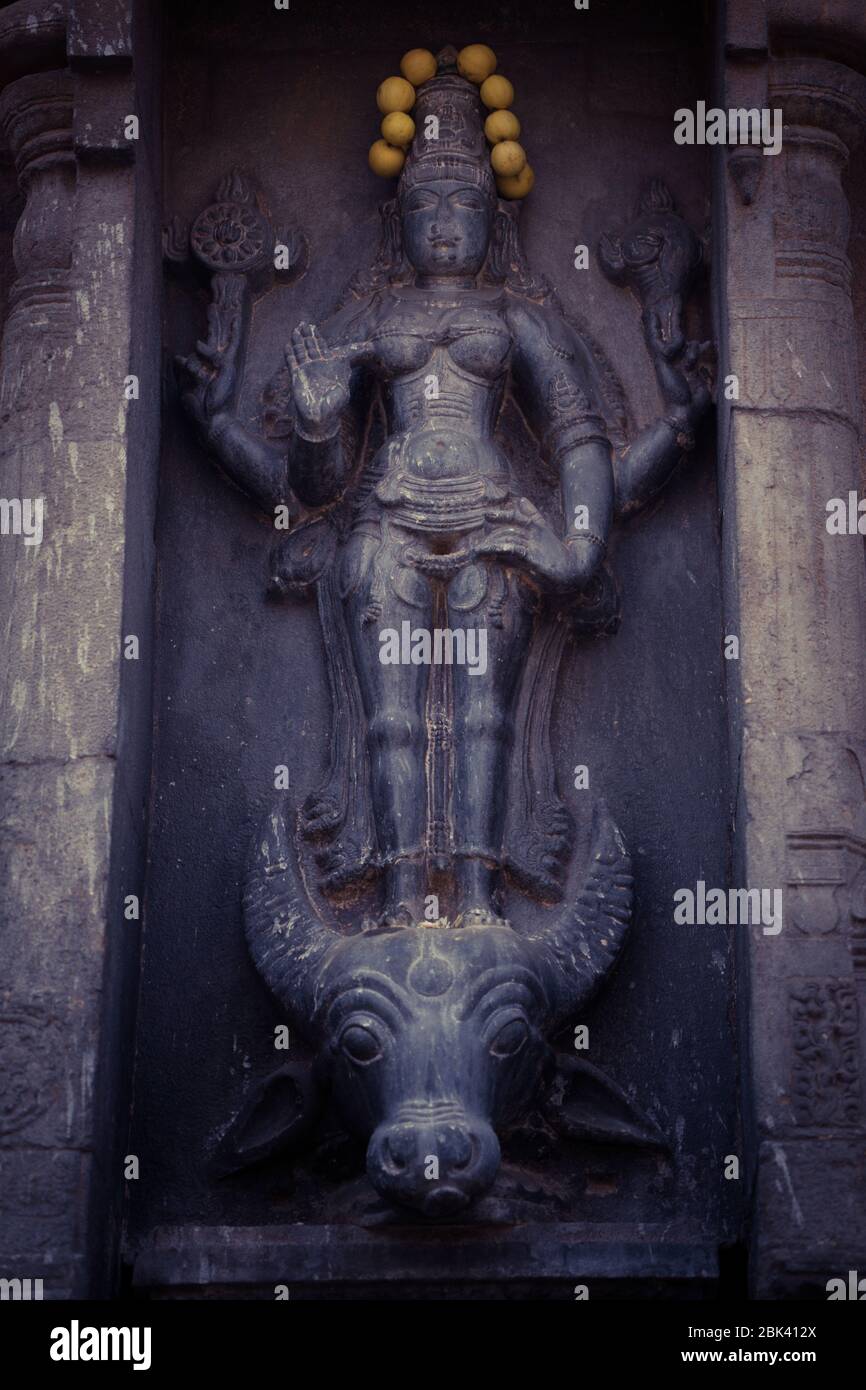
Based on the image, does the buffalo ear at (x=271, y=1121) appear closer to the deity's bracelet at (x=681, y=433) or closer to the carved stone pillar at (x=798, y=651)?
the carved stone pillar at (x=798, y=651)

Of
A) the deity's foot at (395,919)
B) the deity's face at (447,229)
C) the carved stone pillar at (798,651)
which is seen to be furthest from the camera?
the deity's face at (447,229)

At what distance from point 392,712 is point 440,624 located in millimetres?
443

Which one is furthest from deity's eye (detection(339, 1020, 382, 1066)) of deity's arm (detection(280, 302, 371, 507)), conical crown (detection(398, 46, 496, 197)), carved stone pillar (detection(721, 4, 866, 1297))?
conical crown (detection(398, 46, 496, 197))

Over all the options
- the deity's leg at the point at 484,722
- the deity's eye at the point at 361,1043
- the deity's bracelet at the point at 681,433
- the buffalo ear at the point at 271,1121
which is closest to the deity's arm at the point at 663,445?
the deity's bracelet at the point at 681,433

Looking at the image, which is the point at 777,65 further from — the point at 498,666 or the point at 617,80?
the point at 498,666

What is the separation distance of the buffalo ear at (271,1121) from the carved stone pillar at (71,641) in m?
0.40

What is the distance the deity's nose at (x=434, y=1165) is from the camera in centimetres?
800

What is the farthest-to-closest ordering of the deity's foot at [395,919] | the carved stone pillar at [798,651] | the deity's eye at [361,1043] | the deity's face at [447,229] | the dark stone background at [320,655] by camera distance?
the deity's face at [447,229] → the dark stone background at [320,655] → the deity's foot at [395,919] → the deity's eye at [361,1043] → the carved stone pillar at [798,651]

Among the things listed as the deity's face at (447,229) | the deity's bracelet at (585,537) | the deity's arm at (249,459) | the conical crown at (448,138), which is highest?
the conical crown at (448,138)

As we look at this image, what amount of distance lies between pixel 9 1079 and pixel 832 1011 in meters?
2.75

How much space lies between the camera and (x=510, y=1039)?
8.41m

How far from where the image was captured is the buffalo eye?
27.5 ft

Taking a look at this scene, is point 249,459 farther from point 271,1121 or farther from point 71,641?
point 271,1121

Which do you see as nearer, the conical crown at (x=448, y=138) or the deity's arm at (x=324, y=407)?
the deity's arm at (x=324, y=407)
